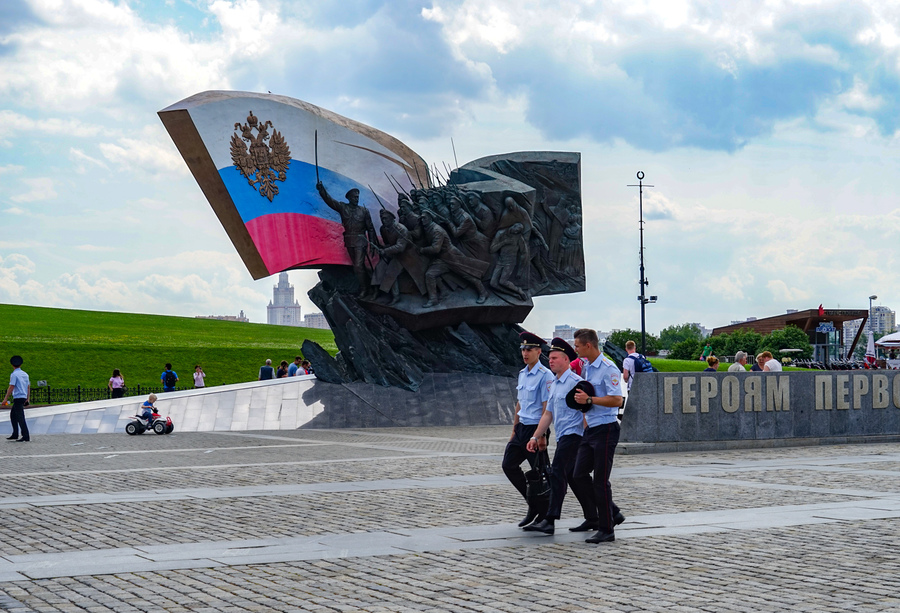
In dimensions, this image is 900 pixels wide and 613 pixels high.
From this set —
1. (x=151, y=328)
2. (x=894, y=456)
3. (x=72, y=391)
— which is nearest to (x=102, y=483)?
(x=894, y=456)

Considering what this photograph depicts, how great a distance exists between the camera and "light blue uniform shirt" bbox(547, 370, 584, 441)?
26.5ft

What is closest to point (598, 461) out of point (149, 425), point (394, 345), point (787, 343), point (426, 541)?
point (426, 541)

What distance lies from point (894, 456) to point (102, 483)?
12175 millimetres

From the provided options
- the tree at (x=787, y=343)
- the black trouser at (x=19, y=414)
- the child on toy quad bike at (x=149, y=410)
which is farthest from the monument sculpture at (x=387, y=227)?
the tree at (x=787, y=343)

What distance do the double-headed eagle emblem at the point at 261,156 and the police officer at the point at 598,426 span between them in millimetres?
17467

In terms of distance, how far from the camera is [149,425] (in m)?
21.6

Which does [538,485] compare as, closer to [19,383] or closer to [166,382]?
[19,383]

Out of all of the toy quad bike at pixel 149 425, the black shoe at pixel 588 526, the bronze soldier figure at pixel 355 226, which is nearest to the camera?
the black shoe at pixel 588 526

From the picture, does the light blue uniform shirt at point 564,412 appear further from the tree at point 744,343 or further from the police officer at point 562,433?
the tree at point 744,343

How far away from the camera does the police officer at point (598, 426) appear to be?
25.5 feet

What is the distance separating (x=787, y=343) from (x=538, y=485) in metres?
69.6

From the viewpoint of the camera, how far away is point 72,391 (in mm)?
34906

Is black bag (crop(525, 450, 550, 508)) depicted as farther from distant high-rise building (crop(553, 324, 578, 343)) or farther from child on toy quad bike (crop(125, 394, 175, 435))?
child on toy quad bike (crop(125, 394, 175, 435))

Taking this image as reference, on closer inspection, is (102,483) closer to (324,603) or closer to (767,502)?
(324,603)
